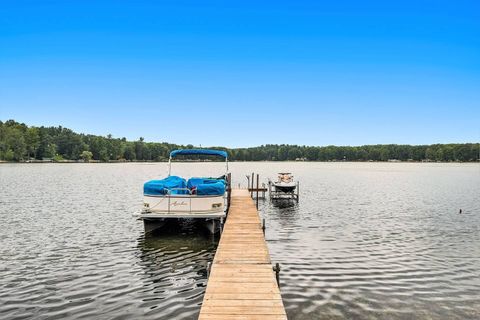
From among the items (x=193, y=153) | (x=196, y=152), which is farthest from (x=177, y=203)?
(x=193, y=153)

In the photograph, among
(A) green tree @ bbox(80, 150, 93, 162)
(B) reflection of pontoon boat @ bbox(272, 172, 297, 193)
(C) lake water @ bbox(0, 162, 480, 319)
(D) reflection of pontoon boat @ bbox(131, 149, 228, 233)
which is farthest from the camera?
(A) green tree @ bbox(80, 150, 93, 162)

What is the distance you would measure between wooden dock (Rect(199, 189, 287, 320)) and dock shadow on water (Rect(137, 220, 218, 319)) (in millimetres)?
1310

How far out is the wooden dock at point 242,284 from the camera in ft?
25.2

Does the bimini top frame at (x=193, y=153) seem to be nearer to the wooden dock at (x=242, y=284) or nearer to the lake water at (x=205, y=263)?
the lake water at (x=205, y=263)

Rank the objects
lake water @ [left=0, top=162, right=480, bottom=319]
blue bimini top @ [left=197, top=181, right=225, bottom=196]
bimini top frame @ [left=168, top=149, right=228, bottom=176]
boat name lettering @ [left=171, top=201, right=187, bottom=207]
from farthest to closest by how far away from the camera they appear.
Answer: bimini top frame @ [left=168, top=149, right=228, bottom=176] < blue bimini top @ [left=197, top=181, right=225, bottom=196] < boat name lettering @ [left=171, top=201, right=187, bottom=207] < lake water @ [left=0, top=162, right=480, bottom=319]

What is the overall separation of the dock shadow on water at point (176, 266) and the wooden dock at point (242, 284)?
1.31 meters

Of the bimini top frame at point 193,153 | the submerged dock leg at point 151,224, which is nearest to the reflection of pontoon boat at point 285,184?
the bimini top frame at point 193,153

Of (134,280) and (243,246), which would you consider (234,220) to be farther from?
(134,280)

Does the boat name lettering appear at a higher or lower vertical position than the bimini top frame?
lower

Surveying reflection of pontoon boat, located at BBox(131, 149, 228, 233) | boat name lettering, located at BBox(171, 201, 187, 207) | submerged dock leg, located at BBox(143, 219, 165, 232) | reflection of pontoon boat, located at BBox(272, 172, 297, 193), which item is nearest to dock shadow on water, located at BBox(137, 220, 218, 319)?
submerged dock leg, located at BBox(143, 219, 165, 232)

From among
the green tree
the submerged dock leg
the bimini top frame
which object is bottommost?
the submerged dock leg

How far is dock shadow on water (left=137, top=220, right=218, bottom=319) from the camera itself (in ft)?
35.2

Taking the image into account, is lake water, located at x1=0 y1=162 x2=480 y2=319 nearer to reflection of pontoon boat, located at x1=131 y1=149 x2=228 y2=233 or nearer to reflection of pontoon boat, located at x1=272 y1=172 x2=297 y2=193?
reflection of pontoon boat, located at x1=131 y1=149 x2=228 y2=233

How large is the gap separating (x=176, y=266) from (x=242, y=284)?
5.67 m
